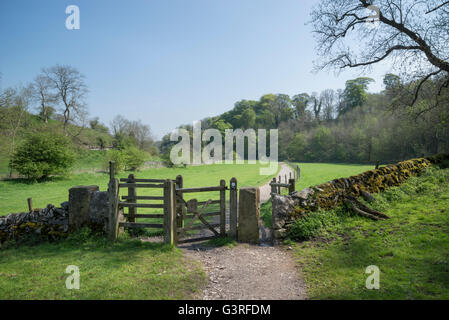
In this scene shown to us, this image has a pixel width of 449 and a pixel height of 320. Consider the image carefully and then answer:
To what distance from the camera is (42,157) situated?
85.7 ft

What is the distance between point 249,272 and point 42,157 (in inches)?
1153

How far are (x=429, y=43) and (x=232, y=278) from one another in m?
13.4

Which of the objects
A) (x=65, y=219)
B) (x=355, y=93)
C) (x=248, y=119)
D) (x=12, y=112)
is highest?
(x=355, y=93)

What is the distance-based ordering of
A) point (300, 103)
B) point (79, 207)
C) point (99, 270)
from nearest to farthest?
point (99, 270)
point (79, 207)
point (300, 103)

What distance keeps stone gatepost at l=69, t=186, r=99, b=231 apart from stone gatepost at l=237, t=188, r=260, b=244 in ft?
14.8

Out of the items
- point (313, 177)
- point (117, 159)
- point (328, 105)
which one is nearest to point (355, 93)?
point (328, 105)

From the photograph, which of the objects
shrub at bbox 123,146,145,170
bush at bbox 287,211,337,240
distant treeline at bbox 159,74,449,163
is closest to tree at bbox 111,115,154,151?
distant treeline at bbox 159,74,449,163

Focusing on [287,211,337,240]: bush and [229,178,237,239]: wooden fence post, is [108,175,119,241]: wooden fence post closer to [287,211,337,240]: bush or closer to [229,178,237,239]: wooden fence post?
[229,178,237,239]: wooden fence post

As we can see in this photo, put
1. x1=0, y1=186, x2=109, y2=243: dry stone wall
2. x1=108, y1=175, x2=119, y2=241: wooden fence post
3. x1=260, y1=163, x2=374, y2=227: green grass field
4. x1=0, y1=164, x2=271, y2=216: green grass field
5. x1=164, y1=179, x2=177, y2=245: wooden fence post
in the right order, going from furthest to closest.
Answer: x1=0, y1=164, x2=271, y2=216: green grass field < x1=260, y1=163, x2=374, y2=227: green grass field < x1=0, y1=186, x2=109, y2=243: dry stone wall < x1=108, y1=175, x2=119, y2=241: wooden fence post < x1=164, y1=179, x2=177, y2=245: wooden fence post

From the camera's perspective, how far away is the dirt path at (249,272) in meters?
4.46

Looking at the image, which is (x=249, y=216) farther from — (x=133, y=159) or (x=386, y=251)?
(x=133, y=159)

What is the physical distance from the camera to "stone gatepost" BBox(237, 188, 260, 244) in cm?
705

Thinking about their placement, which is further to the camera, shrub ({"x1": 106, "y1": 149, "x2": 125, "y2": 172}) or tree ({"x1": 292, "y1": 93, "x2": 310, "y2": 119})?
tree ({"x1": 292, "y1": 93, "x2": 310, "y2": 119})

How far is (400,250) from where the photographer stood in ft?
18.1
